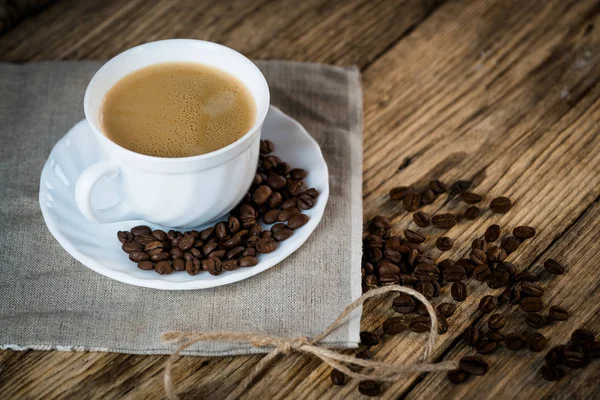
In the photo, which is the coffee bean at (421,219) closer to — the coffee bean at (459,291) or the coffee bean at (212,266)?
the coffee bean at (459,291)

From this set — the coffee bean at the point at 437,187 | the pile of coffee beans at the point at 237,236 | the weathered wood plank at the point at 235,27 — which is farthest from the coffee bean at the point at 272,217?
the weathered wood plank at the point at 235,27

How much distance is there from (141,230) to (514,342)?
2.78 ft

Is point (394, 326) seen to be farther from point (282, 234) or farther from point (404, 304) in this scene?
point (282, 234)

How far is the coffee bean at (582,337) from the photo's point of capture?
1.46 meters

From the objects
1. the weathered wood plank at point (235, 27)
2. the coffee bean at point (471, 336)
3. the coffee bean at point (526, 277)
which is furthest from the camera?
the weathered wood plank at point (235, 27)

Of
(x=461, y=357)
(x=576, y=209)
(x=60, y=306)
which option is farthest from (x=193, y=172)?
(x=576, y=209)

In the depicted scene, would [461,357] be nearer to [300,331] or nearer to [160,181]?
[300,331]

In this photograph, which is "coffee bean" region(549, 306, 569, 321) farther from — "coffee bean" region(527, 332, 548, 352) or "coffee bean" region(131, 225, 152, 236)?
"coffee bean" region(131, 225, 152, 236)

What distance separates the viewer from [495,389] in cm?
142

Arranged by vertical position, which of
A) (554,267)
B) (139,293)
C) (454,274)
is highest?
(554,267)

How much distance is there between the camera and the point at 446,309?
5.04 ft

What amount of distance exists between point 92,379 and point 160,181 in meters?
0.43

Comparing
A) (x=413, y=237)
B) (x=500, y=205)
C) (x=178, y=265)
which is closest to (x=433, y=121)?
(x=500, y=205)

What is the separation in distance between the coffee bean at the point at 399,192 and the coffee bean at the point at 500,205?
0.72 feet
